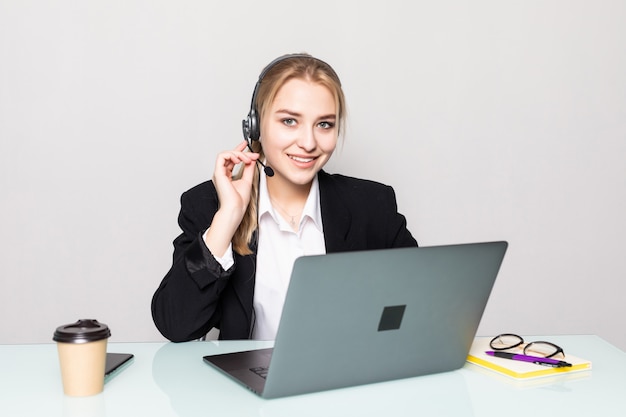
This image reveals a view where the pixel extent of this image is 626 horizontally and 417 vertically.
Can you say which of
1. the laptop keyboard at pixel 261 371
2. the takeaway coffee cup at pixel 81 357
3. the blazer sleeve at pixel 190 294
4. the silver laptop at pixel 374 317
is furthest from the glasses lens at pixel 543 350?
the takeaway coffee cup at pixel 81 357

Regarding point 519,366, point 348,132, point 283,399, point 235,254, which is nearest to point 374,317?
point 283,399

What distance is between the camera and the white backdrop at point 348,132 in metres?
2.46

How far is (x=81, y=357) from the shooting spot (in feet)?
3.48

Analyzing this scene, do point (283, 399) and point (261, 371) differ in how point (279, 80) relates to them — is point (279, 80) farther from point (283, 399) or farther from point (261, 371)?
point (283, 399)

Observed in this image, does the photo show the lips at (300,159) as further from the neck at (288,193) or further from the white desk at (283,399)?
the white desk at (283,399)

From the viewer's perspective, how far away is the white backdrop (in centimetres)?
246

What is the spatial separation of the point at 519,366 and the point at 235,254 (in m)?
0.86

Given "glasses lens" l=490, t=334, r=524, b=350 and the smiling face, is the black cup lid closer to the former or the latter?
"glasses lens" l=490, t=334, r=524, b=350

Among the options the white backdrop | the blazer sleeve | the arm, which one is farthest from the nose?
the white backdrop

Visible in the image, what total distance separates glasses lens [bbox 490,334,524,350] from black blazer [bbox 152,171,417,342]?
2.00 ft

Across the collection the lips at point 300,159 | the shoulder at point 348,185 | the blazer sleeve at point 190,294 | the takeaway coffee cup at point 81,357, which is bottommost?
the blazer sleeve at point 190,294

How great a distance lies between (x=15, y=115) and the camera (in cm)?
243

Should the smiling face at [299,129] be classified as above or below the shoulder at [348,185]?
above

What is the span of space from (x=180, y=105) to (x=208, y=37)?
27 centimetres
